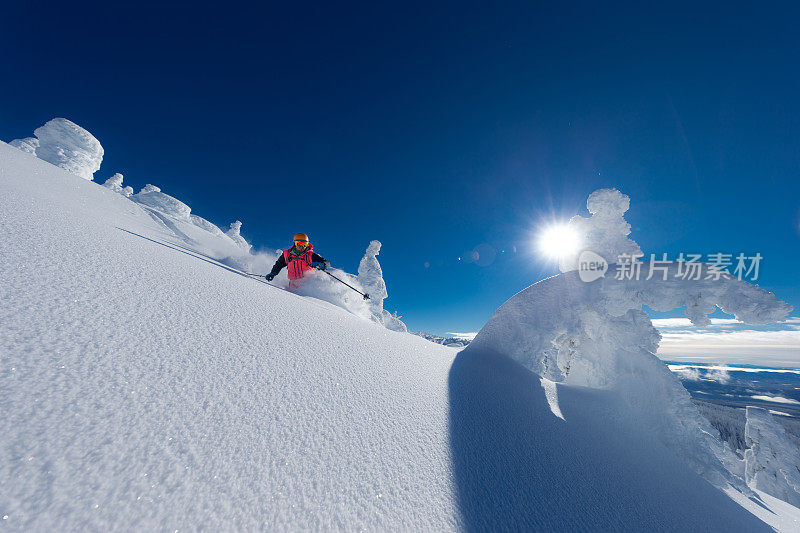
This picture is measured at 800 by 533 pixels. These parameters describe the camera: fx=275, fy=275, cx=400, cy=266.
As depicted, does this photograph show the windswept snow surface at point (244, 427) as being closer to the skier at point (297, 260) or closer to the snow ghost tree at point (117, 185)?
the skier at point (297, 260)

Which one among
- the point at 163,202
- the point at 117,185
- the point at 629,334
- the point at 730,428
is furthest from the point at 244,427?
the point at 730,428

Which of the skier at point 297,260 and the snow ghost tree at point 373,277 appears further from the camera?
the snow ghost tree at point 373,277

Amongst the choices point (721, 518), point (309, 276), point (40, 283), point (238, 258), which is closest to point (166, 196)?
point (238, 258)

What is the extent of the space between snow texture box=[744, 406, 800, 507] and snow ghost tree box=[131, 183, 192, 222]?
55759 mm

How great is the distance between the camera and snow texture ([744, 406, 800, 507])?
1295cm

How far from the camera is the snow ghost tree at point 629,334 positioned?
411 cm

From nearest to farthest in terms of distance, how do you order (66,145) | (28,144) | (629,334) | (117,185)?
(629,334), (28,144), (66,145), (117,185)

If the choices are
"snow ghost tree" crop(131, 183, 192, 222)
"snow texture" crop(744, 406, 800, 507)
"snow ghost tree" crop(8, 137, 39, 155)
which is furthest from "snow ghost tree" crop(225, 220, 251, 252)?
"snow texture" crop(744, 406, 800, 507)

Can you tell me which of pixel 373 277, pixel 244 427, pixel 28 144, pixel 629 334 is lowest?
pixel 244 427

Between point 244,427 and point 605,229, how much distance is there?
9.19 meters

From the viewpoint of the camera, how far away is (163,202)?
132ft

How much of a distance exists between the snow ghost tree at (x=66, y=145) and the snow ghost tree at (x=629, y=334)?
1747 inches

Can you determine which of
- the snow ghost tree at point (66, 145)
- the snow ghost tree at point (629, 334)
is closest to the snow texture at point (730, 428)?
the snow ghost tree at point (629, 334)

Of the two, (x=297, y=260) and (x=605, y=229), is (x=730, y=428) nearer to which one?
(x=605, y=229)
